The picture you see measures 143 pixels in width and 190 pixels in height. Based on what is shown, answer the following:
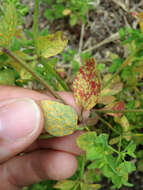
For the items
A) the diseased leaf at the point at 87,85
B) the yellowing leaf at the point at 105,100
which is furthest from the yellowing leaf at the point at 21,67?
the yellowing leaf at the point at 105,100

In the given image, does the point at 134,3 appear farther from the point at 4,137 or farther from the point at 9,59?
the point at 4,137

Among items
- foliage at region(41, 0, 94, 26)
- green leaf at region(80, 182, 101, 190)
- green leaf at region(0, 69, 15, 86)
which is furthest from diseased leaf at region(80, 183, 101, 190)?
foliage at region(41, 0, 94, 26)

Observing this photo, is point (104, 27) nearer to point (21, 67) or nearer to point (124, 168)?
point (21, 67)

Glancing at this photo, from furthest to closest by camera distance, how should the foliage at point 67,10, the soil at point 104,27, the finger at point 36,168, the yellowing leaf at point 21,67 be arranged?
the soil at point 104,27 < the foliage at point 67,10 < the finger at point 36,168 < the yellowing leaf at point 21,67

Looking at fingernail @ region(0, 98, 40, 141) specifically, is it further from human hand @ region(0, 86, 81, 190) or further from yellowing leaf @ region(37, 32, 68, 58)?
yellowing leaf @ region(37, 32, 68, 58)

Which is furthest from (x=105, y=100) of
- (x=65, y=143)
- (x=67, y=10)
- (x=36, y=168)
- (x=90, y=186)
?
(x=67, y=10)

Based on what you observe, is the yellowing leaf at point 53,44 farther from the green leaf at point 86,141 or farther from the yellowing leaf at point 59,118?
the green leaf at point 86,141
